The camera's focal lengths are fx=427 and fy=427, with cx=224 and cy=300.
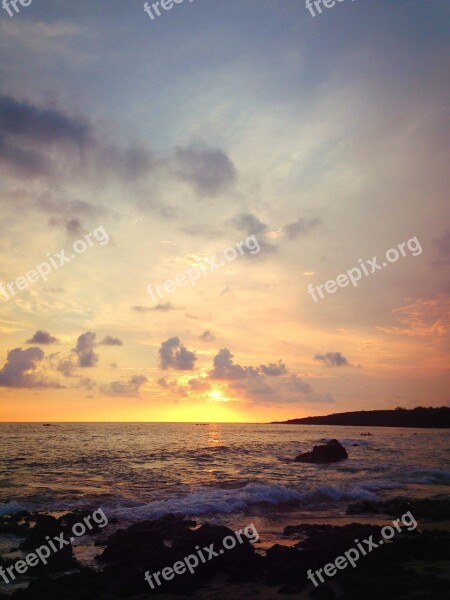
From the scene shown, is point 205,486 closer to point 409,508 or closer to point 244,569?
point 409,508

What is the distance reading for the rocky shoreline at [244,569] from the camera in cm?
1061

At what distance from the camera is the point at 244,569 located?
12.2m

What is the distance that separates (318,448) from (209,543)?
41.0 meters

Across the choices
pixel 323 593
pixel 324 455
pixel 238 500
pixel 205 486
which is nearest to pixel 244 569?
pixel 323 593

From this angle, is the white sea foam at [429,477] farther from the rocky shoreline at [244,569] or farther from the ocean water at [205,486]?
the rocky shoreline at [244,569]

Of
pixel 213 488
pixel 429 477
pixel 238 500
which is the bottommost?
pixel 429 477

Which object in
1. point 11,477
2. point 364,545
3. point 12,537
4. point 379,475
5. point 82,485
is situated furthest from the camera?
point 379,475

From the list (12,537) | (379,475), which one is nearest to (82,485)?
(12,537)

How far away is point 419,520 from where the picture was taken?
62.4ft

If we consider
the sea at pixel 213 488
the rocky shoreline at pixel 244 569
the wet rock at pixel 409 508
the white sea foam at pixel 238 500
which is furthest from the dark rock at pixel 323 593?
the white sea foam at pixel 238 500

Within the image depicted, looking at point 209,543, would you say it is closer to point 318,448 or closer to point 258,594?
point 258,594

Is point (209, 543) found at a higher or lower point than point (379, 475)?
higher

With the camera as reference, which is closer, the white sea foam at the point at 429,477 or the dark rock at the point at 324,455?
the white sea foam at the point at 429,477

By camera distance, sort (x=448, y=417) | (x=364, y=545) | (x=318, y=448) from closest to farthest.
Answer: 1. (x=364, y=545)
2. (x=318, y=448)
3. (x=448, y=417)
